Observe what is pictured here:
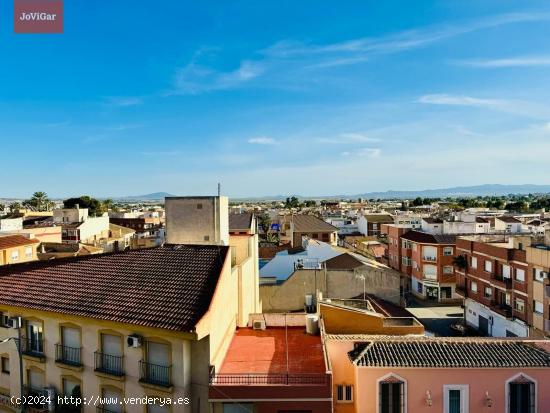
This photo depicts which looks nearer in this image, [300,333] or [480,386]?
[480,386]

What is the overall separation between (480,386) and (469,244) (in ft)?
86.7

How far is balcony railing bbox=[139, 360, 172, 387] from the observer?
13.1 metres

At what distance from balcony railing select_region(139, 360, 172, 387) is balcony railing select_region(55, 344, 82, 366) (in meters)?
2.83

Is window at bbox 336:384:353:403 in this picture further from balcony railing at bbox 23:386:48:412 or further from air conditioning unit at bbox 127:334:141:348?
balcony railing at bbox 23:386:48:412

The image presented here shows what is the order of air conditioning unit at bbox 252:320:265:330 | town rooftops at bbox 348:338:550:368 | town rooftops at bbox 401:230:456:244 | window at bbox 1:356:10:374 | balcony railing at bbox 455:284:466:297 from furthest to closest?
town rooftops at bbox 401:230:456:244, balcony railing at bbox 455:284:466:297, air conditioning unit at bbox 252:320:265:330, window at bbox 1:356:10:374, town rooftops at bbox 348:338:550:368

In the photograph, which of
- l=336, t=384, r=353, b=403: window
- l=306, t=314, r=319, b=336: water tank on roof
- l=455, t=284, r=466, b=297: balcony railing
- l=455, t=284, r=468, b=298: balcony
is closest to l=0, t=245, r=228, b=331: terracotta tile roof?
l=306, t=314, r=319, b=336: water tank on roof

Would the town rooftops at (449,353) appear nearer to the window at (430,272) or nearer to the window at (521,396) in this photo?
the window at (521,396)

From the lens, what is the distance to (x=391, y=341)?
1781cm

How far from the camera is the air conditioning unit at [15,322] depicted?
15.3 m

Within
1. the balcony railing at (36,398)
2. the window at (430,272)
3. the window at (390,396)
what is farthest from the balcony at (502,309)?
the balcony railing at (36,398)

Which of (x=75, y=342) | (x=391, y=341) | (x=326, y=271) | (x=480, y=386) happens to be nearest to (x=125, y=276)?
(x=75, y=342)

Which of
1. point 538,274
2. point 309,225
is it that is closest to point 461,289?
point 538,274

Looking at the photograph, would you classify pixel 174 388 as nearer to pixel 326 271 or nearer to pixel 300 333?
pixel 300 333

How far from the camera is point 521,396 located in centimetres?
1631
